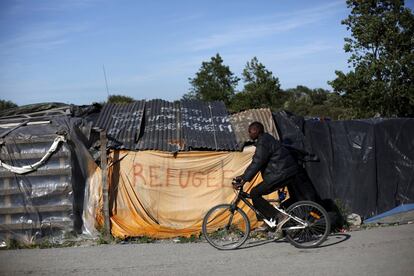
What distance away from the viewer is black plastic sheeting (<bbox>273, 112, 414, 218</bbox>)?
9734 millimetres

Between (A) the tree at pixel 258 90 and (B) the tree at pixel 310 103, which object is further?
(B) the tree at pixel 310 103

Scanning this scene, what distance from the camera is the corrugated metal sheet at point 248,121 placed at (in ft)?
31.2

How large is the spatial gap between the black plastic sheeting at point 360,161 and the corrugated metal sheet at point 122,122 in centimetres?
294

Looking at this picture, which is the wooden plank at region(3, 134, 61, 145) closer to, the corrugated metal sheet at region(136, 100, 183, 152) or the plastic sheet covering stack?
the plastic sheet covering stack

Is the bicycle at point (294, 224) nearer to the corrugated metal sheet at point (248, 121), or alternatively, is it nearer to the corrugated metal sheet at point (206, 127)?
the corrugated metal sheet at point (206, 127)

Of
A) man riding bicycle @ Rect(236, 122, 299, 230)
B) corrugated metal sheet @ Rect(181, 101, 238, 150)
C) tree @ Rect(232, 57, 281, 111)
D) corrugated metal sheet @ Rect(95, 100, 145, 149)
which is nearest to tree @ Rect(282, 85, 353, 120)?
tree @ Rect(232, 57, 281, 111)

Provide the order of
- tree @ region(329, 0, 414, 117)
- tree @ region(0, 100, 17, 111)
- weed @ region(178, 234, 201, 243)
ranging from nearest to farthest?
1. weed @ region(178, 234, 201, 243)
2. tree @ region(329, 0, 414, 117)
3. tree @ region(0, 100, 17, 111)

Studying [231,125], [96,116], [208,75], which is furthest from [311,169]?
[208,75]

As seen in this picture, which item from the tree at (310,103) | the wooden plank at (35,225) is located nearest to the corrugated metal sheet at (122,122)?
the wooden plank at (35,225)

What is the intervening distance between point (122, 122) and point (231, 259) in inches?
158

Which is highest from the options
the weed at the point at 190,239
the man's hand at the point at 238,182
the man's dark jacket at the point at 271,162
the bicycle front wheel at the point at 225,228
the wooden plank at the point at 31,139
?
the wooden plank at the point at 31,139

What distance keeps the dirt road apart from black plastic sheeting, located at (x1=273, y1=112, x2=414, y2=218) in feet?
4.60

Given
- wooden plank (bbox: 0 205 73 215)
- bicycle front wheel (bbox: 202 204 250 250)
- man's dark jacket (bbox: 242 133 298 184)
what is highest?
man's dark jacket (bbox: 242 133 298 184)

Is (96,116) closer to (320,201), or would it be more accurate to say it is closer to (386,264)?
(320,201)
